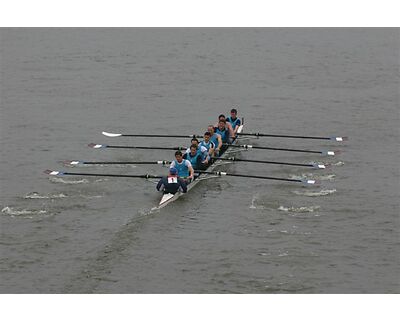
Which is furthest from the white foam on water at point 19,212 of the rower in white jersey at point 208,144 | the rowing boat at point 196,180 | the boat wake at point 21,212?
the rower in white jersey at point 208,144

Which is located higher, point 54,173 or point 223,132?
point 223,132

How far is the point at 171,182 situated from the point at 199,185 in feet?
7.62

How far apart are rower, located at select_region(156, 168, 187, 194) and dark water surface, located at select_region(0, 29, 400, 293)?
0.54 metres

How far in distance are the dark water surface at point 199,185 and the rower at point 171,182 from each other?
0.54 meters

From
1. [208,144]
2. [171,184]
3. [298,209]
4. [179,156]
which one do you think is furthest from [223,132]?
[298,209]

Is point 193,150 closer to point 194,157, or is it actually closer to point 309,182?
point 194,157

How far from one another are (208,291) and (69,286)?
10.2 ft

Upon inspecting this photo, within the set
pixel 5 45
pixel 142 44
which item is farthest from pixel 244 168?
pixel 5 45

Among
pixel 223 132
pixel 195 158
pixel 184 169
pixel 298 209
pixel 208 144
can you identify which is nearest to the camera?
pixel 298 209

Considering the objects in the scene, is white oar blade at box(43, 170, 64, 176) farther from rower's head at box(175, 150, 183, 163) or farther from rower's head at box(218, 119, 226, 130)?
rower's head at box(218, 119, 226, 130)

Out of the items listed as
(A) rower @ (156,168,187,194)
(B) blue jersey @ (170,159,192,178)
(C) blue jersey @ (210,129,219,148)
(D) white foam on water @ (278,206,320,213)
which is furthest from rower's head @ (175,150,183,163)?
(C) blue jersey @ (210,129,219,148)

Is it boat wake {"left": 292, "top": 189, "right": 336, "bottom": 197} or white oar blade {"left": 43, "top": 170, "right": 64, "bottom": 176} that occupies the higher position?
white oar blade {"left": 43, "top": 170, "right": 64, "bottom": 176}

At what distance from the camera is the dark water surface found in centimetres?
1894

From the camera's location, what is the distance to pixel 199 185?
83.0ft
